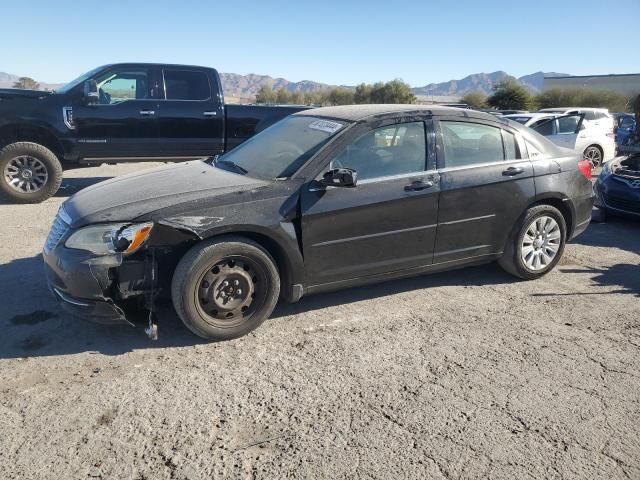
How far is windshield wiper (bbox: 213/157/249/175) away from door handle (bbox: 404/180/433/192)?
4.37ft

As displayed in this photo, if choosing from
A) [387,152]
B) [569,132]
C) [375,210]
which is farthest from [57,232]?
[569,132]

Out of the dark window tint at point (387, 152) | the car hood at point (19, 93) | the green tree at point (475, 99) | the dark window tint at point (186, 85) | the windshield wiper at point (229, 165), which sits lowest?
the windshield wiper at point (229, 165)

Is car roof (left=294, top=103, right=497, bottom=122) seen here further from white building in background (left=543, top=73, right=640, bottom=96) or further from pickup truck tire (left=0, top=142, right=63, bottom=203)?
white building in background (left=543, top=73, right=640, bottom=96)

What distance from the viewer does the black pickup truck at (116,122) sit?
784 centimetres

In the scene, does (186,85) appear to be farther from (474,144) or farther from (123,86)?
(474,144)

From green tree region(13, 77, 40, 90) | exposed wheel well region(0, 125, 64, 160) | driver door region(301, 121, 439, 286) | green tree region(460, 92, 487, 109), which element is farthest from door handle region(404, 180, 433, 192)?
green tree region(460, 92, 487, 109)

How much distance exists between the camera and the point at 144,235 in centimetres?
350

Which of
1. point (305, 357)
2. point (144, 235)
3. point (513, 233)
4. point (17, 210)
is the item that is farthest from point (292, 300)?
point (17, 210)

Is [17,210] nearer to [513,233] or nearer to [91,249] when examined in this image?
[91,249]

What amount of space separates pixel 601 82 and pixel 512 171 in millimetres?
56664

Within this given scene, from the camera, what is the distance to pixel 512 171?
479 centimetres

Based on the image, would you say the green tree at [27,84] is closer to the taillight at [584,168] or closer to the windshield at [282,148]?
the windshield at [282,148]

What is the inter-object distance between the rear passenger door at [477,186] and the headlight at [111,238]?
240cm

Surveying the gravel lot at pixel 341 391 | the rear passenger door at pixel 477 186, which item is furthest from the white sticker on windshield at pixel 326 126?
the gravel lot at pixel 341 391
